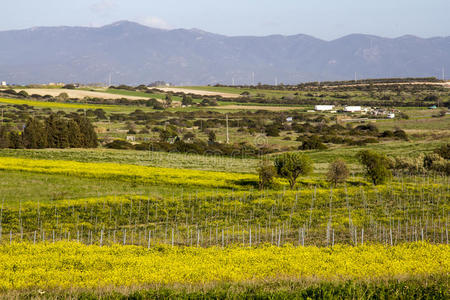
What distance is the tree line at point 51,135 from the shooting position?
88.6 metres

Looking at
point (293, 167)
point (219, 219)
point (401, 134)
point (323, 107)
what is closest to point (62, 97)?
point (323, 107)

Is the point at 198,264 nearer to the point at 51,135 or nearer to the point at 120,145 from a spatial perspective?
the point at 120,145

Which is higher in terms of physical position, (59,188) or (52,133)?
(52,133)

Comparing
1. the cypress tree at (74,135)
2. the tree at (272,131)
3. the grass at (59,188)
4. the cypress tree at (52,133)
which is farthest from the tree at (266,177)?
the tree at (272,131)

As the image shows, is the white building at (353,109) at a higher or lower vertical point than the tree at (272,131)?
higher

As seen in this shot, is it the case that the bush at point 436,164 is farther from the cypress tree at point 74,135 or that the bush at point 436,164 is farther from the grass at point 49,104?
the grass at point 49,104

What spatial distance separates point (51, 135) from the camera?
297 ft

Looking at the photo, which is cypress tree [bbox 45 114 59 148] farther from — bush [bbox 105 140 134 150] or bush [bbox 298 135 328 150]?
bush [bbox 298 135 328 150]

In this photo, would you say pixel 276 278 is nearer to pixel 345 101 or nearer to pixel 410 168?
pixel 410 168

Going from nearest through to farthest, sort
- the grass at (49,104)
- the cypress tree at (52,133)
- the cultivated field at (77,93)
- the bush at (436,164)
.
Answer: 1. the bush at (436,164)
2. the cypress tree at (52,133)
3. the grass at (49,104)
4. the cultivated field at (77,93)

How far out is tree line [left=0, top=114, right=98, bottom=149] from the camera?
88.6 metres

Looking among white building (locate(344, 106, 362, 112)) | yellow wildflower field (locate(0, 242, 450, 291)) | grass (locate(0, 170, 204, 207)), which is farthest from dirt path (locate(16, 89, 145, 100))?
yellow wildflower field (locate(0, 242, 450, 291))

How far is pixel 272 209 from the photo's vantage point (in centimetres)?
4166

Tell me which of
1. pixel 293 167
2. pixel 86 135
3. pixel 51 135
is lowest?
pixel 293 167
